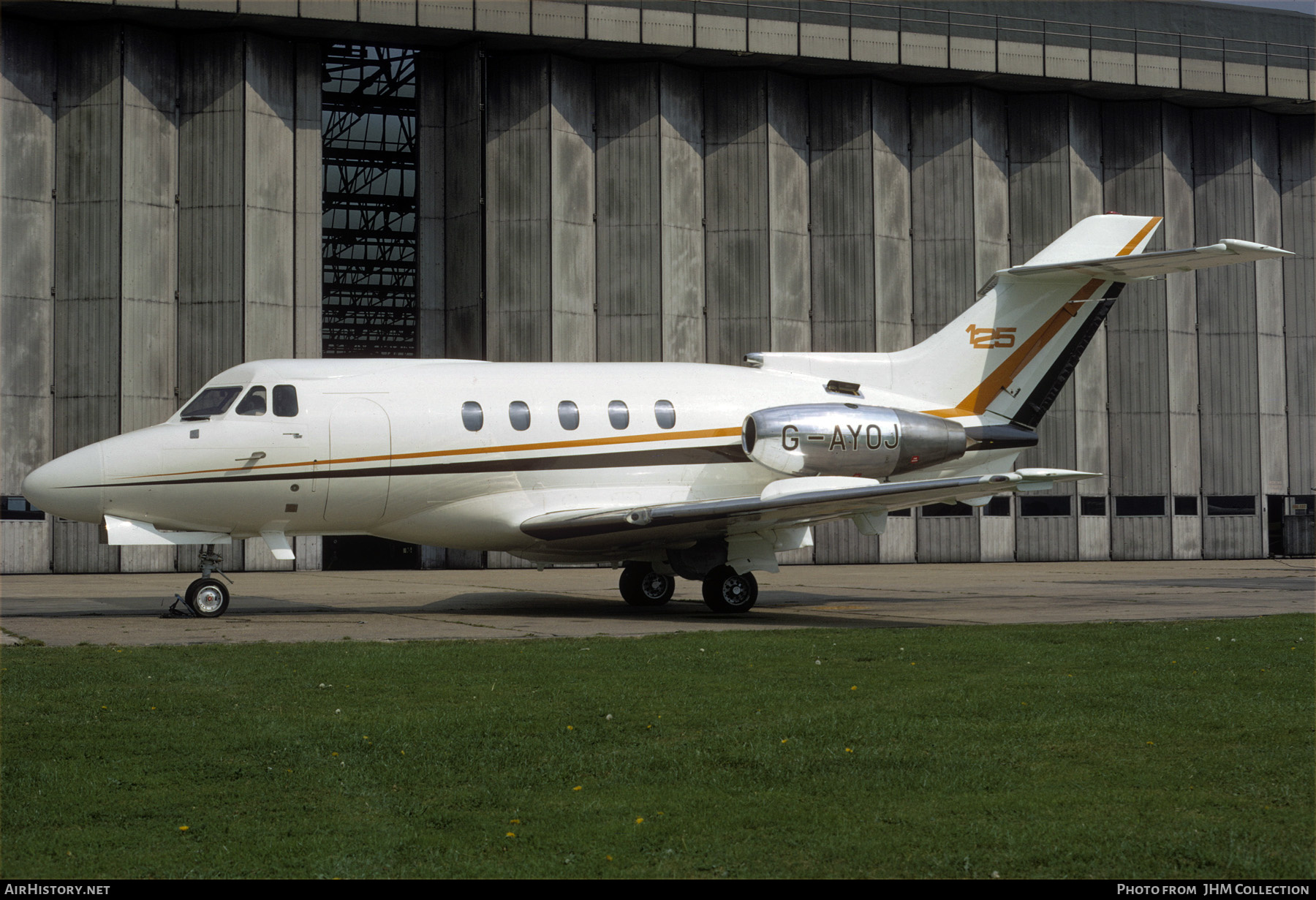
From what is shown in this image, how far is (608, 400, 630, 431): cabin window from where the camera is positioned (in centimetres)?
1806

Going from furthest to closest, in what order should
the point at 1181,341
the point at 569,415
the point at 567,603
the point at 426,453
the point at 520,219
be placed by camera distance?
the point at 1181,341, the point at 520,219, the point at 567,603, the point at 569,415, the point at 426,453

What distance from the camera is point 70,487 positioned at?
15758 millimetres

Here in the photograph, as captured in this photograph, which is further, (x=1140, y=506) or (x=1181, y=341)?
(x=1181, y=341)

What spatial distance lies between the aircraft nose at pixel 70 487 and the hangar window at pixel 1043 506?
2811 centimetres

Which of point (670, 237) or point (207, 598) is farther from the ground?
point (670, 237)

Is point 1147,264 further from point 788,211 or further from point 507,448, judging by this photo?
point 788,211

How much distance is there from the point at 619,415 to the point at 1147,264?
8753 mm

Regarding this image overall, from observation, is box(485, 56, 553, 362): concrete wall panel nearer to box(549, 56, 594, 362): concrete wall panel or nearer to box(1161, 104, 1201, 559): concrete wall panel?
box(549, 56, 594, 362): concrete wall panel

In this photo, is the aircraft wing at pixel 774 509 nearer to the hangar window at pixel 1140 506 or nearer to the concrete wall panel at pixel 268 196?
the concrete wall panel at pixel 268 196

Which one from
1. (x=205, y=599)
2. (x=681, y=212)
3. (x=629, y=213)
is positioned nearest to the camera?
(x=205, y=599)

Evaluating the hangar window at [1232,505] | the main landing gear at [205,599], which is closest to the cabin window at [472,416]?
the main landing gear at [205,599]

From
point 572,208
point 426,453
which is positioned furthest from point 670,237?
point 426,453

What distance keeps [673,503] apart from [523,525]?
7.56ft

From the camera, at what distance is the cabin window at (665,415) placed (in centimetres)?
1831
